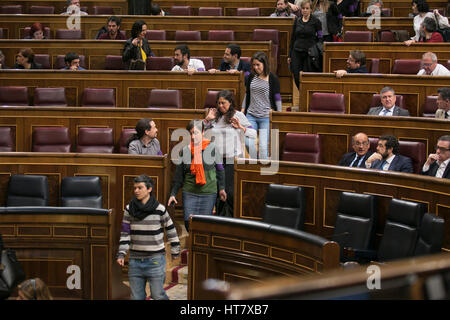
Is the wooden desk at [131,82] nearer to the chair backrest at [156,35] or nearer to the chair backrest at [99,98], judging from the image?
the chair backrest at [99,98]

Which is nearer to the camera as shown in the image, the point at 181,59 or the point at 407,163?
the point at 407,163

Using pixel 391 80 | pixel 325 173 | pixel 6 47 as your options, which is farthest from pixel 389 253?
pixel 6 47

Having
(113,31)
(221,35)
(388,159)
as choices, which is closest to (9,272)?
(388,159)

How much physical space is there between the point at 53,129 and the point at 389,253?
2944 millimetres

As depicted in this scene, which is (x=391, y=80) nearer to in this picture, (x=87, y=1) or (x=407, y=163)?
(x=407, y=163)

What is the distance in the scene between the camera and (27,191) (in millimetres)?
5297

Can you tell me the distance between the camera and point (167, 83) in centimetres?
673

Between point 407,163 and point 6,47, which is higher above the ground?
point 6,47

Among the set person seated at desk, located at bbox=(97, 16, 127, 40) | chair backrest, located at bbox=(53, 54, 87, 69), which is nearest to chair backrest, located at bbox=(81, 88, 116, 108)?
chair backrest, located at bbox=(53, 54, 87, 69)

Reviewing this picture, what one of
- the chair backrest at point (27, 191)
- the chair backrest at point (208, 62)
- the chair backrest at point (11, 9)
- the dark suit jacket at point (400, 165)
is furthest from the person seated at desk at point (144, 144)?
the chair backrest at point (11, 9)

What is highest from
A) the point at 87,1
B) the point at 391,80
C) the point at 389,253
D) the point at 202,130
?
the point at 87,1

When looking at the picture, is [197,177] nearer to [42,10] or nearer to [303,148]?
[303,148]

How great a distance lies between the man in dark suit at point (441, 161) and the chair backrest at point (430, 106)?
1.22m
